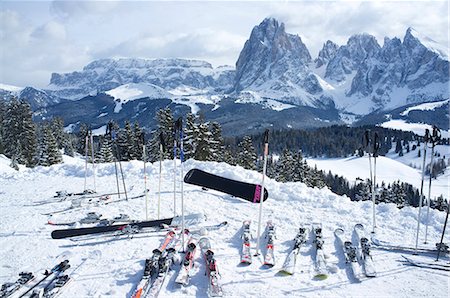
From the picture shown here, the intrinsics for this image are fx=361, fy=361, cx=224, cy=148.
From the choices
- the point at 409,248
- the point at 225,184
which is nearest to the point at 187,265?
the point at 409,248

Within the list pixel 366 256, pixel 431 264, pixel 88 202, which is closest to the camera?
pixel 431 264

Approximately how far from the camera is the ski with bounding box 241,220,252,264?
39.1ft

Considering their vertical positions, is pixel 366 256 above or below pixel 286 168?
above

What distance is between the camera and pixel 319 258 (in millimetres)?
12117

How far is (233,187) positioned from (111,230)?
26.4 feet

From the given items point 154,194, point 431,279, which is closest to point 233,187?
point 154,194

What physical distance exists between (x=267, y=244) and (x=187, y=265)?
342 cm

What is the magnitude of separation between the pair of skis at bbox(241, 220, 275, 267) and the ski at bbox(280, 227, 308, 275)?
0.48 metres

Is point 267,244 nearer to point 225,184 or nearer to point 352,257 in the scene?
point 352,257

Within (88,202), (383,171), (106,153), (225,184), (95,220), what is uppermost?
(225,184)

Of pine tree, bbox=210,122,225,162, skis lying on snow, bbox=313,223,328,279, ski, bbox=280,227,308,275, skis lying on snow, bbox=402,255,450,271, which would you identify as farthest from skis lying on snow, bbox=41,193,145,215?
pine tree, bbox=210,122,225,162

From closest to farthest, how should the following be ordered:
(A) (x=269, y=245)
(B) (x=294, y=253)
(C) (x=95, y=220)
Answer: (B) (x=294, y=253)
(A) (x=269, y=245)
(C) (x=95, y=220)

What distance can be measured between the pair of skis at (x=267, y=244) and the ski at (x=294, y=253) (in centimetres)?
48

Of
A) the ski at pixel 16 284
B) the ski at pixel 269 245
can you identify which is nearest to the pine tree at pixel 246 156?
the ski at pixel 269 245
